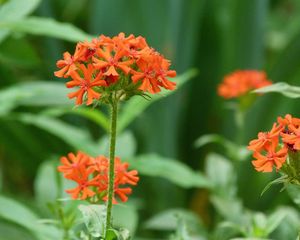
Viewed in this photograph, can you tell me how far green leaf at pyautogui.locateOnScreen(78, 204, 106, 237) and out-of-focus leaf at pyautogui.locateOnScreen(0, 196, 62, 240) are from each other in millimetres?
410

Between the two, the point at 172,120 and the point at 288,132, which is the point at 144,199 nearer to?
the point at 172,120

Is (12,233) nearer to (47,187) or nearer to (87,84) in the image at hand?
(47,187)

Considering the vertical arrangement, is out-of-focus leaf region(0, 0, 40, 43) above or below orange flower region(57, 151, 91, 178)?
above

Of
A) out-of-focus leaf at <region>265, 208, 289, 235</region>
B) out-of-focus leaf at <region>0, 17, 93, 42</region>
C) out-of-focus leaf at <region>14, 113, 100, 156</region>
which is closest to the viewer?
out-of-focus leaf at <region>265, 208, 289, 235</region>

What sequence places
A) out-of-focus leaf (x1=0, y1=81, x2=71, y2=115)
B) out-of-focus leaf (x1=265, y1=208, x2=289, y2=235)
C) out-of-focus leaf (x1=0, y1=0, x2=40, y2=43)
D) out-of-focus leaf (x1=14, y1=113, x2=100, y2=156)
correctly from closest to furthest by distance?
1. out-of-focus leaf (x1=265, y1=208, x2=289, y2=235)
2. out-of-focus leaf (x1=0, y1=0, x2=40, y2=43)
3. out-of-focus leaf (x1=14, y1=113, x2=100, y2=156)
4. out-of-focus leaf (x1=0, y1=81, x2=71, y2=115)

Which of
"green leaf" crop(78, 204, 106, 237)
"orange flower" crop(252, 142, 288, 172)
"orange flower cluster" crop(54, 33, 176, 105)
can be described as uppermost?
"orange flower cluster" crop(54, 33, 176, 105)

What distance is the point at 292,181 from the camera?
1.06m

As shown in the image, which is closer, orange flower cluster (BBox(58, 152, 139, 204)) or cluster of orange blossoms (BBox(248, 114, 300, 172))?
cluster of orange blossoms (BBox(248, 114, 300, 172))

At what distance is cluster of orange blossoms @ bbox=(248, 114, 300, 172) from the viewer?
1.01 meters

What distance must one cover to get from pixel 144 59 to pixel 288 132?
23 cm

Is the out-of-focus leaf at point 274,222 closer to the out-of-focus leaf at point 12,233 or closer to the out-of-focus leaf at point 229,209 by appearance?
the out-of-focus leaf at point 229,209

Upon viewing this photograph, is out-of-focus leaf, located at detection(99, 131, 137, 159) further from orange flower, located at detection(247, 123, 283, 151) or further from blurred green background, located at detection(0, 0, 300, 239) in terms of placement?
orange flower, located at detection(247, 123, 283, 151)

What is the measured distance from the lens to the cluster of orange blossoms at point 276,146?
1.01m

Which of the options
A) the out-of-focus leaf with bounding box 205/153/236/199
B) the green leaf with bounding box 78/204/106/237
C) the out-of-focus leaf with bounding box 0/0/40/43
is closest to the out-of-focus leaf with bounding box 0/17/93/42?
the out-of-focus leaf with bounding box 0/0/40/43
